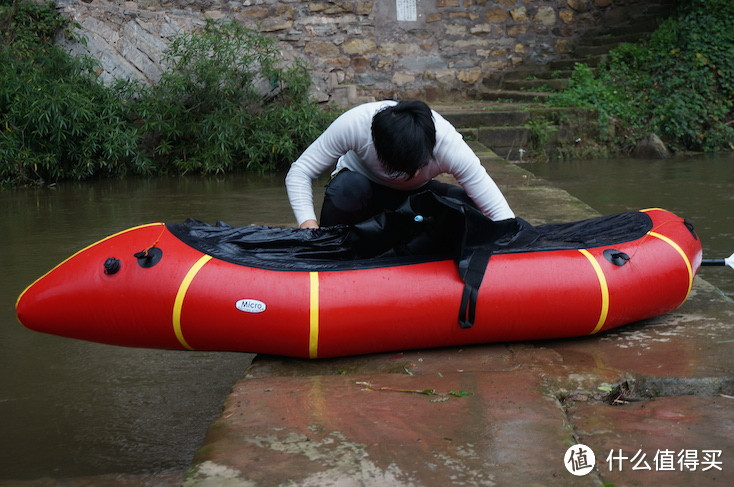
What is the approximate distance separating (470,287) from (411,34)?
7670mm

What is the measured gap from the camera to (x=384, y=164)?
2.58 m

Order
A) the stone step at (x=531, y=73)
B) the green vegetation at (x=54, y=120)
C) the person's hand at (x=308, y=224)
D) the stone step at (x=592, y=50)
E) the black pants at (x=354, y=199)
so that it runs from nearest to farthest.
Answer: the person's hand at (x=308, y=224) → the black pants at (x=354, y=199) → the green vegetation at (x=54, y=120) → the stone step at (x=592, y=50) → the stone step at (x=531, y=73)

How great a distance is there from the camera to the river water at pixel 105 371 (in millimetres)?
2281

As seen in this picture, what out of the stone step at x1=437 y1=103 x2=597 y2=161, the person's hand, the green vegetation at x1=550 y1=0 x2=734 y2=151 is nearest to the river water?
the person's hand

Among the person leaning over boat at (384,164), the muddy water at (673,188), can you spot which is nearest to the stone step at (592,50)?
the muddy water at (673,188)

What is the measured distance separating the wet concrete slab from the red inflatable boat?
10cm

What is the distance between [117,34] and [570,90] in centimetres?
502

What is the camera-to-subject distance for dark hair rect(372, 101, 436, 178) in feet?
8.08

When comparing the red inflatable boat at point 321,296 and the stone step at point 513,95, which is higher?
the stone step at point 513,95

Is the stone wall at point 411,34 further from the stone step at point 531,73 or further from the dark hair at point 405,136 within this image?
the dark hair at point 405,136

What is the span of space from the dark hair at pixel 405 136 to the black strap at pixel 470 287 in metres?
0.37

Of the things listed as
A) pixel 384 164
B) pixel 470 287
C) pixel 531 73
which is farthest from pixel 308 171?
pixel 531 73

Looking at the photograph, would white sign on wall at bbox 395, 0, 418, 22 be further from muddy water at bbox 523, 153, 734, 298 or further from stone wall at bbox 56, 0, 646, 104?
muddy water at bbox 523, 153, 734, 298

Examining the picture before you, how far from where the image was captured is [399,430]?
75.5 inches
